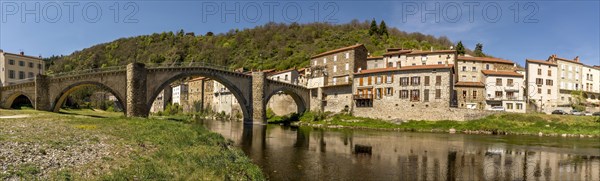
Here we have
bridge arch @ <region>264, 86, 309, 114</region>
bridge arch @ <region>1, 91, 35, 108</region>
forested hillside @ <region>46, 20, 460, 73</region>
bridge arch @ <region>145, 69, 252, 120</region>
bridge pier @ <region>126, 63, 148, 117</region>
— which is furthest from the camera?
forested hillside @ <region>46, 20, 460, 73</region>

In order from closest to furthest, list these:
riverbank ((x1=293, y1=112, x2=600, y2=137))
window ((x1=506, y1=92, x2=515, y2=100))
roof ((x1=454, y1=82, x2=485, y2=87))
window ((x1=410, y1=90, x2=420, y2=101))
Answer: riverbank ((x1=293, y1=112, x2=600, y2=137)), window ((x1=410, y1=90, x2=420, y2=101)), window ((x1=506, y1=92, x2=515, y2=100)), roof ((x1=454, y1=82, x2=485, y2=87))

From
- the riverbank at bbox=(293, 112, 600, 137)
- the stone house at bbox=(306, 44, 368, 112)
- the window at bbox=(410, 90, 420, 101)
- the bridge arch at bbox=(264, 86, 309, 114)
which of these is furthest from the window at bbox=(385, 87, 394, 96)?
the bridge arch at bbox=(264, 86, 309, 114)

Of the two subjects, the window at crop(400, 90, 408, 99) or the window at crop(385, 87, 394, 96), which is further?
the window at crop(385, 87, 394, 96)

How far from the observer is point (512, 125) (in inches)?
1941

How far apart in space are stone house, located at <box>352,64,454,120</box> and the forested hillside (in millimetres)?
51726

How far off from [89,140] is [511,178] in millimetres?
23973

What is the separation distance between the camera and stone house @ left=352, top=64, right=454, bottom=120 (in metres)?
57.2

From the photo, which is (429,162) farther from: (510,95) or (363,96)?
(510,95)

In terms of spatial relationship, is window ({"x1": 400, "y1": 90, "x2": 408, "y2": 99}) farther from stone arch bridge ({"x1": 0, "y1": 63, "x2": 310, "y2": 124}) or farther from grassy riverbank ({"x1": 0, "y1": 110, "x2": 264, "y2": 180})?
grassy riverbank ({"x1": 0, "y1": 110, "x2": 264, "y2": 180})

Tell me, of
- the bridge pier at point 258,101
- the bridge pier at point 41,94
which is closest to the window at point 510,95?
the bridge pier at point 258,101

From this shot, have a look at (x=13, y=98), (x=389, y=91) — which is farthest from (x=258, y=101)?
(x=13, y=98)

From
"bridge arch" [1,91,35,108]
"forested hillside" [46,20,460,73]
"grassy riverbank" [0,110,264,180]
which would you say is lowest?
→ "grassy riverbank" [0,110,264,180]

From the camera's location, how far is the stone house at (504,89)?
61688 millimetres

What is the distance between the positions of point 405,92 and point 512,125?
17.5 meters
